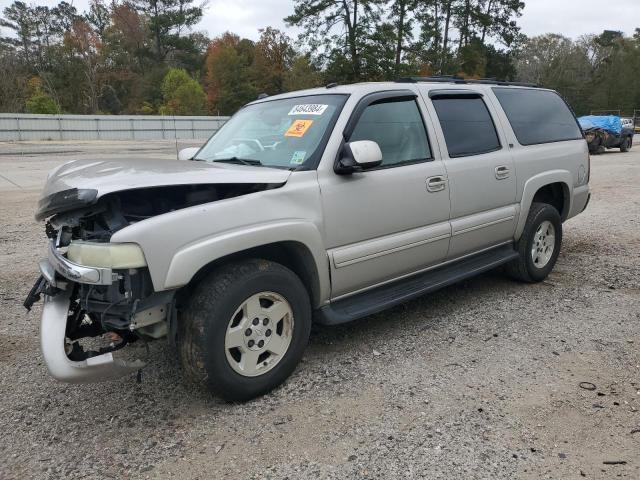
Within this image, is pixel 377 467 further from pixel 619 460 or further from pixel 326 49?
pixel 326 49

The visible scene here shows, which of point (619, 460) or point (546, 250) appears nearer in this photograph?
point (619, 460)

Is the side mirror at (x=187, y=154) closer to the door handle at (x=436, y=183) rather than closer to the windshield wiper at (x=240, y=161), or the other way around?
the windshield wiper at (x=240, y=161)

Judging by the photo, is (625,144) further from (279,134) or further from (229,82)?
(229,82)

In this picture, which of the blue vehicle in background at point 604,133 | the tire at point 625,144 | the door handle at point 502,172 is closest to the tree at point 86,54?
the blue vehicle in background at point 604,133

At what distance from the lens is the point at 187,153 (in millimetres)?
4711

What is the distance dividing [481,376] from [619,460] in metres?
0.95

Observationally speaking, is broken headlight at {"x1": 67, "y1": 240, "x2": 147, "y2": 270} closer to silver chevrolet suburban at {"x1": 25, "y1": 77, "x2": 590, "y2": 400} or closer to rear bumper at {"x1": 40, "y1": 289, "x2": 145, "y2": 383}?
silver chevrolet suburban at {"x1": 25, "y1": 77, "x2": 590, "y2": 400}

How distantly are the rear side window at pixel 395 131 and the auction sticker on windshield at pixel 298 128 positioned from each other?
1.07 feet

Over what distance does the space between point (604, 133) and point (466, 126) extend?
2094 centimetres

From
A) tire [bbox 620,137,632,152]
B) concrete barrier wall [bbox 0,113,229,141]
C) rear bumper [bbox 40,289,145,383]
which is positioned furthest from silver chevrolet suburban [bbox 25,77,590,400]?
concrete barrier wall [bbox 0,113,229,141]

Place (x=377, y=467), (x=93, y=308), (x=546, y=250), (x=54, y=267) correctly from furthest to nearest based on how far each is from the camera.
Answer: (x=546, y=250) < (x=54, y=267) < (x=93, y=308) < (x=377, y=467)

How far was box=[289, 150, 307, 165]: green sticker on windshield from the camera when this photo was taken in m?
3.44

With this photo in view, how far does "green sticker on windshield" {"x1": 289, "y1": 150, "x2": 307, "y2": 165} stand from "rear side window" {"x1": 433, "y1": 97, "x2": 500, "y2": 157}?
1331 mm

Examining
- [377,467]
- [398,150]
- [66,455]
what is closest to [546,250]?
[398,150]
